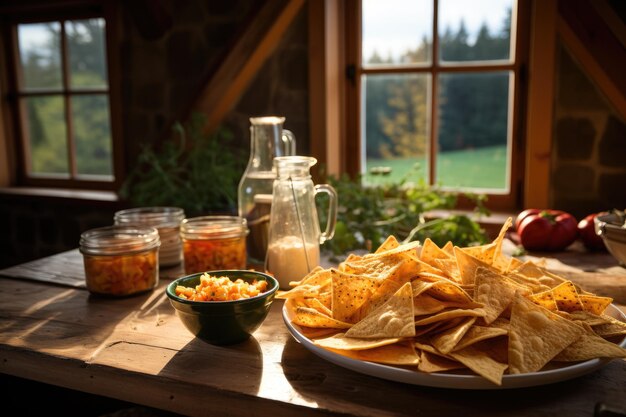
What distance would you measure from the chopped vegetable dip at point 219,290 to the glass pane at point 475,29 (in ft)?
6.07

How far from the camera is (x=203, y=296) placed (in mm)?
1090

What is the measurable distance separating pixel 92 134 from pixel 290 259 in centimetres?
253

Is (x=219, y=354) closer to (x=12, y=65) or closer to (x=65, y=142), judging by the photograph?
(x=65, y=142)

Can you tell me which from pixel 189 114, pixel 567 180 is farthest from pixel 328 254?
pixel 189 114

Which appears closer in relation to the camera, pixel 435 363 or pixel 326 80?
pixel 435 363

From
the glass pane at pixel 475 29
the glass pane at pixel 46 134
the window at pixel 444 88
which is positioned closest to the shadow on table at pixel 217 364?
the window at pixel 444 88

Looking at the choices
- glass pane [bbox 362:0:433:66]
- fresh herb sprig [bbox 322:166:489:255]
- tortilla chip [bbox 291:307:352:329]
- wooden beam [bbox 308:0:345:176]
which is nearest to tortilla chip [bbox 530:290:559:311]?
tortilla chip [bbox 291:307:352:329]

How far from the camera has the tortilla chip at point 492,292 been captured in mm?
952

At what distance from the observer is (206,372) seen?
3.22ft

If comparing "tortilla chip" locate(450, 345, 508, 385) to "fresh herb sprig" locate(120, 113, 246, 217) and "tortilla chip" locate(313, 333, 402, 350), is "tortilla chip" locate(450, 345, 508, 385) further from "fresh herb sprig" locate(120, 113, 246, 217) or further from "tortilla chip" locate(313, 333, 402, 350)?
"fresh herb sprig" locate(120, 113, 246, 217)

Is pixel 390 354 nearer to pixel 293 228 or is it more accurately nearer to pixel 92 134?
pixel 293 228

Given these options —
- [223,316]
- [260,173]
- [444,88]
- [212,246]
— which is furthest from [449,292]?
[444,88]

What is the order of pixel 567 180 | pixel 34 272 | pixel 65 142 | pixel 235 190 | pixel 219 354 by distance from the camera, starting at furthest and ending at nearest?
pixel 65 142 → pixel 235 190 → pixel 567 180 → pixel 34 272 → pixel 219 354

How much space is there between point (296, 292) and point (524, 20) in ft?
6.20
